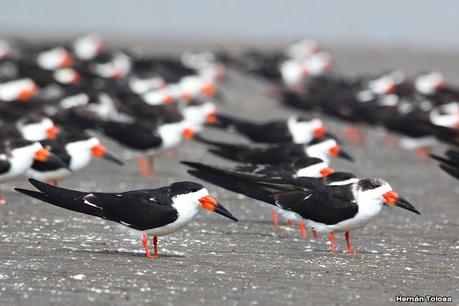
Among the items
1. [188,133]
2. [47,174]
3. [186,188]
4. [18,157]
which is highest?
[188,133]

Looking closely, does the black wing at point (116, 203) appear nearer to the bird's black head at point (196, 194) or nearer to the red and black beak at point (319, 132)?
the bird's black head at point (196, 194)

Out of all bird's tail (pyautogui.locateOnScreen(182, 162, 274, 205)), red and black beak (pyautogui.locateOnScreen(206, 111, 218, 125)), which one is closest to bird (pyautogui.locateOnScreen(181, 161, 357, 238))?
bird's tail (pyautogui.locateOnScreen(182, 162, 274, 205))

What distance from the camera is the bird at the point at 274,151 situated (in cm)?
1169

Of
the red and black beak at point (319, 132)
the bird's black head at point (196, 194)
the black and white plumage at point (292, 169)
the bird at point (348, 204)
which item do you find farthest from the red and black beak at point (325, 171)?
the red and black beak at point (319, 132)

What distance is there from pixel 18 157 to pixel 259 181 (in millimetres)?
2699

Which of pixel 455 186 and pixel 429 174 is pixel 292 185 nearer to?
pixel 455 186

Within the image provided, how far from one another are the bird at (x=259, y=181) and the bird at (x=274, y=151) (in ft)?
5.57

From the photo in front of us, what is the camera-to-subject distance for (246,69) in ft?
85.6

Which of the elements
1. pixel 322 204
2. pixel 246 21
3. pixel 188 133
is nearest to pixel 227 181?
pixel 322 204

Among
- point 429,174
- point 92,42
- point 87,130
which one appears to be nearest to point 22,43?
point 92,42

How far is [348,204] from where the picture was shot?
28.2 feet

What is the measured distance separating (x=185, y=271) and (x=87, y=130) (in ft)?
24.8

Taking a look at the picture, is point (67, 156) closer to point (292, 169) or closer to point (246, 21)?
point (292, 169)

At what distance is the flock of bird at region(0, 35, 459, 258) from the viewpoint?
→ 331 inches
